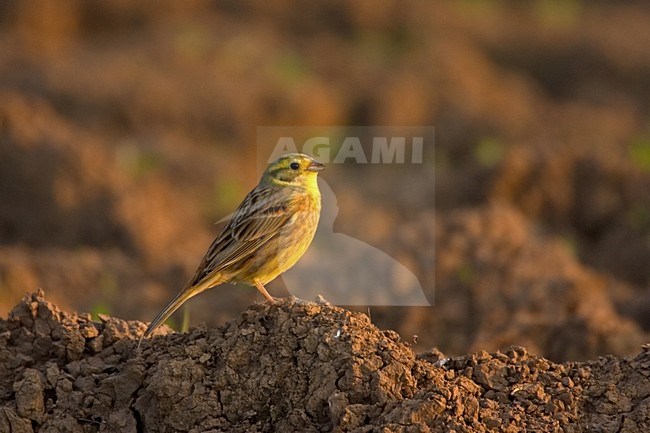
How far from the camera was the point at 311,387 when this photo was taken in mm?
6762

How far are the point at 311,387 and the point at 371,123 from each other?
15000 millimetres

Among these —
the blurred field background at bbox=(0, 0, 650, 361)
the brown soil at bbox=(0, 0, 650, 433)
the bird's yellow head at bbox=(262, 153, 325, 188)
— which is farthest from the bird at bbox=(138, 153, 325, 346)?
the blurred field background at bbox=(0, 0, 650, 361)

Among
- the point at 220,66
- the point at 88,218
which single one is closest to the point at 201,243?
the point at 88,218

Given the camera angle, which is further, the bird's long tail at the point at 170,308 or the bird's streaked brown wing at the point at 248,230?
the bird's streaked brown wing at the point at 248,230

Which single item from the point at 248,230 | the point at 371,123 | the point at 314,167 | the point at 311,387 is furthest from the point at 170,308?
the point at 371,123

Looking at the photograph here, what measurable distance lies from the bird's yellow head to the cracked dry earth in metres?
1.55

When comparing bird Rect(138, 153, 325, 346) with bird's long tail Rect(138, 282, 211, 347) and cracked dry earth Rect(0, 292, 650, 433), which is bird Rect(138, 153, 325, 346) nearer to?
bird's long tail Rect(138, 282, 211, 347)

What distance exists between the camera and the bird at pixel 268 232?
816 cm

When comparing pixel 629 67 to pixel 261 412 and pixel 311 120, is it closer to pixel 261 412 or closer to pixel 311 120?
pixel 311 120

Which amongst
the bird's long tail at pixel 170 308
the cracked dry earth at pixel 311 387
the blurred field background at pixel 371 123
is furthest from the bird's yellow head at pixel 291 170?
the blurred field background at pixel 371 123

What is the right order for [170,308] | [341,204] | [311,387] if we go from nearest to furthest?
[311,387], [170,308], [341,204]

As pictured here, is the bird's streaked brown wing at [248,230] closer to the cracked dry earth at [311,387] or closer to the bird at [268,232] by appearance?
the bird at [268,232]

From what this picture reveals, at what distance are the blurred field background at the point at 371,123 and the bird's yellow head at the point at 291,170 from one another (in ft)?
6.06

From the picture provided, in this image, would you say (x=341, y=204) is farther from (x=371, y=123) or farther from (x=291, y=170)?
(x=291, y=170)
